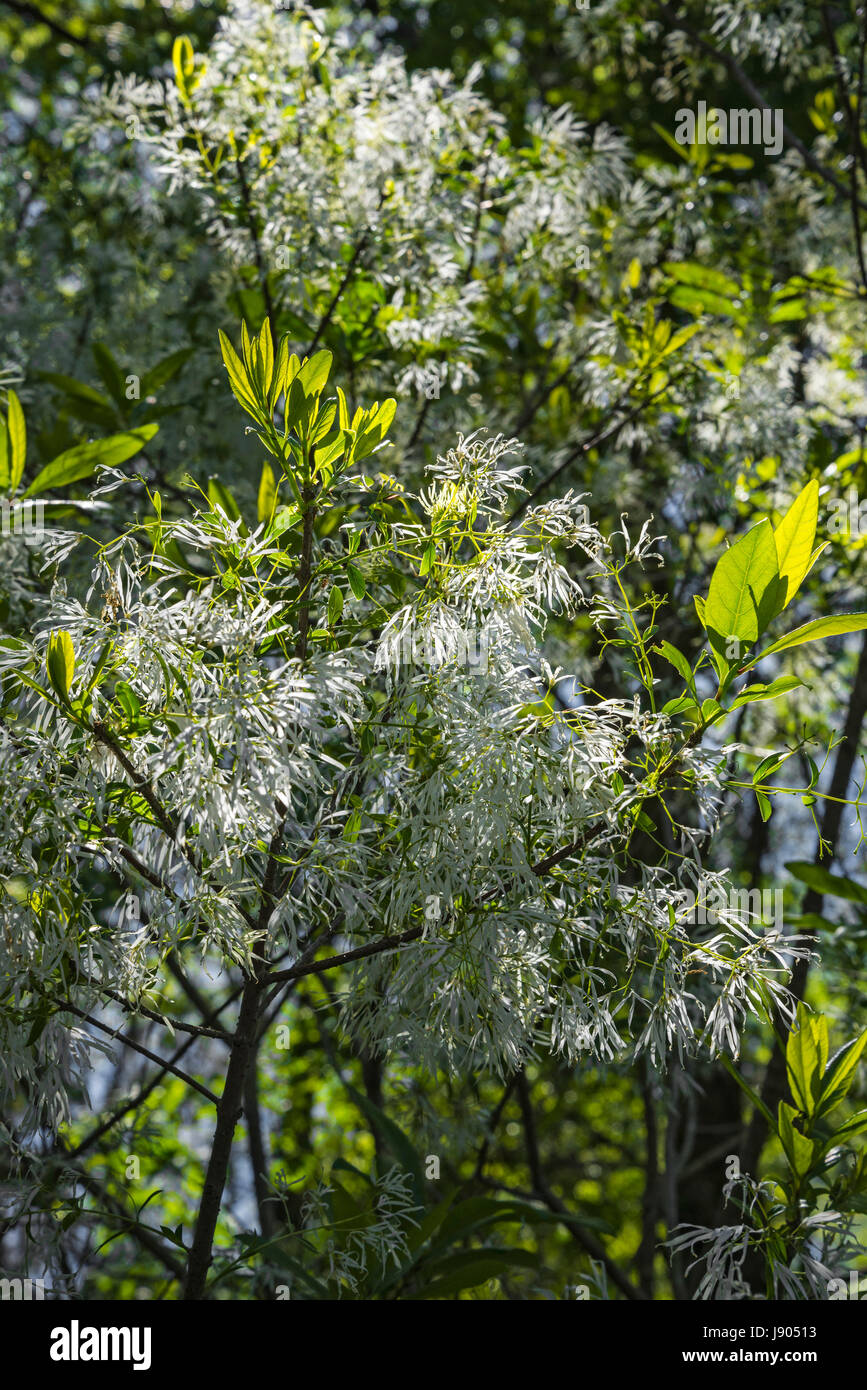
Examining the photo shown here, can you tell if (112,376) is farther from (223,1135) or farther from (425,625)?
(223,1135)

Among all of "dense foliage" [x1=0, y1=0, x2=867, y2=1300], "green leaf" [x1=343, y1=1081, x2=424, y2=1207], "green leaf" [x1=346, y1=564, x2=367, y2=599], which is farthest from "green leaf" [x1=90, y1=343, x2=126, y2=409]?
"green leaf" [x1=343, y1=1081, x2=424, y2=1207]

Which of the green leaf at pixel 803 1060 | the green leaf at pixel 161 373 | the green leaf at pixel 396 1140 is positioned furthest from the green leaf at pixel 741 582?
the green leaf at pixel 161 373

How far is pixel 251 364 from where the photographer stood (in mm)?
950

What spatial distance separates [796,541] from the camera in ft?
3.23

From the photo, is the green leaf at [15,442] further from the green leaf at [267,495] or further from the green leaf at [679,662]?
the green leaf at [679,662]

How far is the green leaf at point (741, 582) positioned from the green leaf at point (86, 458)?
58cm

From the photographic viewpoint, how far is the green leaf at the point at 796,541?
978 millimetres

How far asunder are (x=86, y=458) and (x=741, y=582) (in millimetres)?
664

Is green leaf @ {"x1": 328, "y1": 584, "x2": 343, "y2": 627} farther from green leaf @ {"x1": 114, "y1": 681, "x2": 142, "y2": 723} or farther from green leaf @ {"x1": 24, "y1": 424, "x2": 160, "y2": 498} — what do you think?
green leaf @ {"x1": 24, "y1": 424, "x2": 160, "y2": 498}

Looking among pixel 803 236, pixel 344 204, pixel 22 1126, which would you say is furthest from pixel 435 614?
pixel 803 236

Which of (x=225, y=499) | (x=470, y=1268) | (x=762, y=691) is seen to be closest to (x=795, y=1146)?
(x=470, y=1268)
